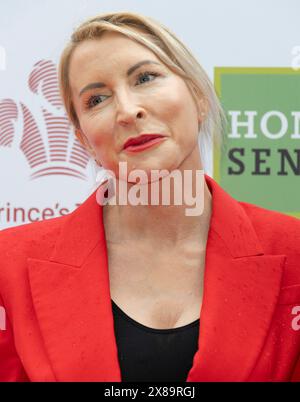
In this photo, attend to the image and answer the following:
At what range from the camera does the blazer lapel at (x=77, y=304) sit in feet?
3.88

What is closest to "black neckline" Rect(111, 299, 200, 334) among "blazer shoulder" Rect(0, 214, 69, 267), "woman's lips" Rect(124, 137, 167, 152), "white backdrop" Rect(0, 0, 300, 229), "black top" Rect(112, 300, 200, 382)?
"black top" Rect(112, 300, 200, 382)

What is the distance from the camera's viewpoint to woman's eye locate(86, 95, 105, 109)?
50.1 inches

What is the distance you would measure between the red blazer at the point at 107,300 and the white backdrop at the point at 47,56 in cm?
24

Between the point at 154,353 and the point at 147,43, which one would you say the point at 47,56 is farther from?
the point at 154,353

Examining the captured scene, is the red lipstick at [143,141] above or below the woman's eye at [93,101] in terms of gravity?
below

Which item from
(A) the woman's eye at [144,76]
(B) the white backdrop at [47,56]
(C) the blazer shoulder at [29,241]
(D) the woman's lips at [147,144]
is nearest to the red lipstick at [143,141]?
(D) the woman's lips at [147,144]

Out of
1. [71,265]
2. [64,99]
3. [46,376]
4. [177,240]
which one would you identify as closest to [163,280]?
[177,240]

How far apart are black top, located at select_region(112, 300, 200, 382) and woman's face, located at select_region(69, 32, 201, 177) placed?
325 mm

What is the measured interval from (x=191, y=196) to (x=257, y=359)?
0.37 metres

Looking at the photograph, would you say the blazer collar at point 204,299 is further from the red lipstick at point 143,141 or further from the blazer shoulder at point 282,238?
the red lipstick at point 143,141

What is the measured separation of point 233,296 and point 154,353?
20cm

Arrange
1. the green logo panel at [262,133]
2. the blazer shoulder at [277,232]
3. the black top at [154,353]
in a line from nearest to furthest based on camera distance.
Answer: the black top at [154,353], the blazer shoulder at [277,232], the green logo panel at [262,133]

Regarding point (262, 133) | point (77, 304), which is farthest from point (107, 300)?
point (262, 133)

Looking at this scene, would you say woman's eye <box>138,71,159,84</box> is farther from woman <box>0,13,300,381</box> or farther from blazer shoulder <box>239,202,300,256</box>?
blazer shoulder <box>239,202,300,256</box>
